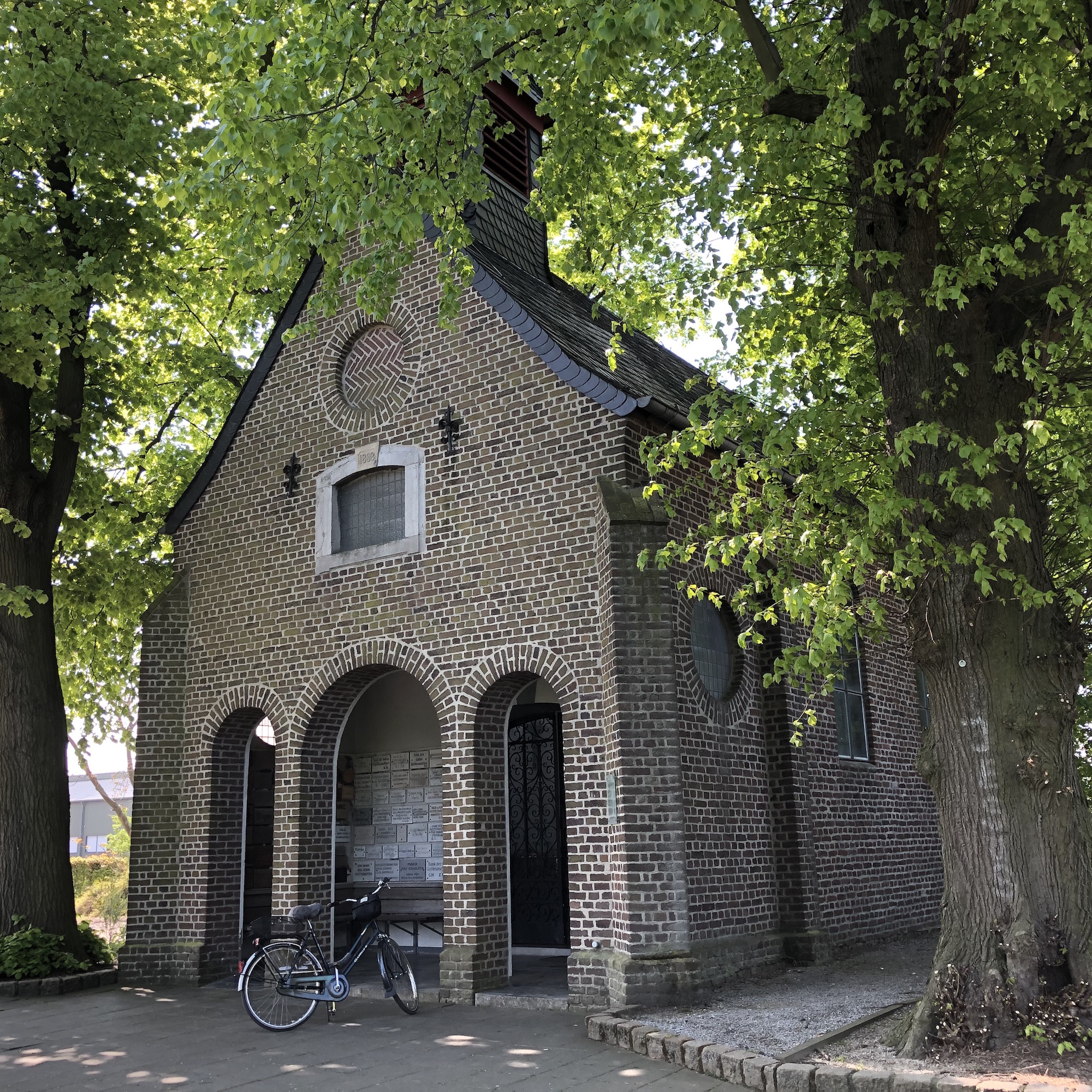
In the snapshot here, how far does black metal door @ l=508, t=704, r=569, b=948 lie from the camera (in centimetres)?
1193

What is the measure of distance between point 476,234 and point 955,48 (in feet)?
23.8

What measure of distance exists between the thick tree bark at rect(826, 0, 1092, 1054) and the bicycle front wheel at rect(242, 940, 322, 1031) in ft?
16.4

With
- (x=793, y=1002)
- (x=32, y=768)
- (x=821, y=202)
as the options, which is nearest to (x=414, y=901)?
(x=32, y=768)

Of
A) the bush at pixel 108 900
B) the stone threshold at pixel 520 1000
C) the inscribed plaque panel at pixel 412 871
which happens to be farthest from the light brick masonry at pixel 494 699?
the bush at pixel 108 900

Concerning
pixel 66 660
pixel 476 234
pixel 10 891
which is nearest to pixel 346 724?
pixel 10 891

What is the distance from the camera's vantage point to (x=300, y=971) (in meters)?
9.05

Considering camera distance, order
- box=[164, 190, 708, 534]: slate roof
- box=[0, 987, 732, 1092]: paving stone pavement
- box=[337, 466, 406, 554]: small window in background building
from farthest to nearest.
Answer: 1. box=[337, 466, 406, 554]: small window in background building
2. box=[164, 190, 708, 534]: slate roof
3. box=[0, 987, 732, 1092]: paving stone pavement

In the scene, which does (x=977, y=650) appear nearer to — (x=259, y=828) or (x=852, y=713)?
(x=852, y=713)

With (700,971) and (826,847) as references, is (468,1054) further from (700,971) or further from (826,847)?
(826,847)

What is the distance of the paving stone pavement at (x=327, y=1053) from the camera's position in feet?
23.2

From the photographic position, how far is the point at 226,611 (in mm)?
13250

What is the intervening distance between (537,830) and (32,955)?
578cm

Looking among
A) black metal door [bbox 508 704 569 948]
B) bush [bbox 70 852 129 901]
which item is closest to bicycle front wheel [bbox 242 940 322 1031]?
black metal door [bbox 508 704 569 948]

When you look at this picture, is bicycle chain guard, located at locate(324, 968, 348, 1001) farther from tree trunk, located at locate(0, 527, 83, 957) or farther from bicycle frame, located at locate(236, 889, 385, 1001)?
tree trunk, located at locate(0, 527, 83, 957)
